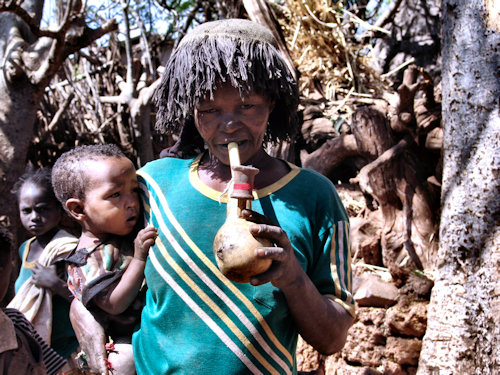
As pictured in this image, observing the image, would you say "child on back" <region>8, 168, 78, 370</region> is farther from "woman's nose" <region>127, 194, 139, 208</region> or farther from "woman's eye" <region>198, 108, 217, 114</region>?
"woman's eye" <region>198, 108, 217, 114</region>

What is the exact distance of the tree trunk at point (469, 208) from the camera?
9.75 feet

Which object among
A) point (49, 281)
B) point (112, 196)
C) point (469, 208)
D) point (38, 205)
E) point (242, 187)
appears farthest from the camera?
point (38, 205)

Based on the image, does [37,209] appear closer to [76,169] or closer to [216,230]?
[76,169]

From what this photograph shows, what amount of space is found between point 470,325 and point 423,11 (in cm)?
371

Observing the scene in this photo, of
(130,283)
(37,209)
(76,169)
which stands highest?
(76,169)

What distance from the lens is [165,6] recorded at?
661cm

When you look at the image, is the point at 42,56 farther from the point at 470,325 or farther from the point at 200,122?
the point at 470,325

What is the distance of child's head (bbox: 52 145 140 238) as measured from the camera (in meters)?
1.83

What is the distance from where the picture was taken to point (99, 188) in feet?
6.15

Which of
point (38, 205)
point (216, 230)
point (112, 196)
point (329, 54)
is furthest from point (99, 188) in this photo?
point (329, 54)

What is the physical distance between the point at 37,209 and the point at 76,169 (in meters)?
1.49

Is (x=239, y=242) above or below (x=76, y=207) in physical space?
above

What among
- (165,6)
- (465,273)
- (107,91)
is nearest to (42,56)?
(107,91)

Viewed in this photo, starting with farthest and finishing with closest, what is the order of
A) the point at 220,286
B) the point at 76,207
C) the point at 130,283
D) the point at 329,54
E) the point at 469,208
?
the point at 329,54
the point at 469,208
the point at 76,207
the point at 130,283
the point at 220,286
